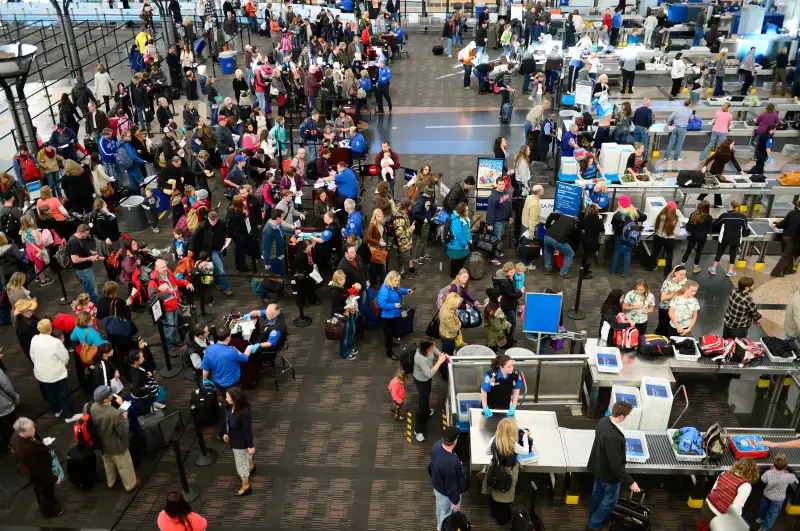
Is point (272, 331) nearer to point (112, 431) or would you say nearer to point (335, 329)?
point (335, 329)

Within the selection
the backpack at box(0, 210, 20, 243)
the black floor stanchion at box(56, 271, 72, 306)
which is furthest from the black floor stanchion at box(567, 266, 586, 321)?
the backpack at box(0, 210, 20, 243)

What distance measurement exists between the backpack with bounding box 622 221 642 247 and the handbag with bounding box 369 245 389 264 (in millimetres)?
3991

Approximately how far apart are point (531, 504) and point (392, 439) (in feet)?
6.66

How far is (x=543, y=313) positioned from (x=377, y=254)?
3.06m

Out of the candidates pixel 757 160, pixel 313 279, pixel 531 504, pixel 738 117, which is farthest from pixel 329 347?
pixel 738 117

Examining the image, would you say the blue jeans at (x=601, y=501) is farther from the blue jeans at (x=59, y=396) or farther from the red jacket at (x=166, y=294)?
the blue jeans at (x=59, y=396)

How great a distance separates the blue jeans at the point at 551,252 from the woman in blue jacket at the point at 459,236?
4.52ft

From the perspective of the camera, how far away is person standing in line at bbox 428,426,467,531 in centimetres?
682

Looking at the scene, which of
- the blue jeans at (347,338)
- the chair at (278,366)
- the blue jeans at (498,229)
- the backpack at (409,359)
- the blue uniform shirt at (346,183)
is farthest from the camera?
the blue uniform shirt at (346,183)

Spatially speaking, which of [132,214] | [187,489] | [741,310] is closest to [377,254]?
[187,489]

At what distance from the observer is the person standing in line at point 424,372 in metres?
8.52

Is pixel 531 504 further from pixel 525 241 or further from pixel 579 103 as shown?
pixel 579 103

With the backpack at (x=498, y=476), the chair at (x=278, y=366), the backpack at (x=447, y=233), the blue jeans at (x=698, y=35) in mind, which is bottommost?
the chair at (x=278, y=366)

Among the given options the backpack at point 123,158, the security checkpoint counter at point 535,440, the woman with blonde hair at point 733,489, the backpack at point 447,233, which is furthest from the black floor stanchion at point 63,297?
the woman with blonde hair at point 733,489
